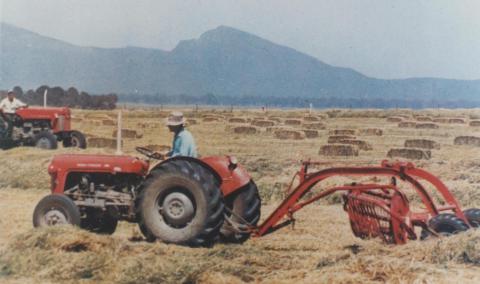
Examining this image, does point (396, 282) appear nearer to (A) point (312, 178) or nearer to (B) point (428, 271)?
(B) point (428, 271)

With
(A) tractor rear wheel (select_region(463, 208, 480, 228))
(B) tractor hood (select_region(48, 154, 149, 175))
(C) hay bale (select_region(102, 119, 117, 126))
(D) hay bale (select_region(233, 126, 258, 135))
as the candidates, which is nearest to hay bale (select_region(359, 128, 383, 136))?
(D) hay bale (select_region(233, 126, 258, 135))

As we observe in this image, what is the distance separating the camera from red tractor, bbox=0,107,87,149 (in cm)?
1912

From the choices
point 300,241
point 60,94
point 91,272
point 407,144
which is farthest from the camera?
point 60,94

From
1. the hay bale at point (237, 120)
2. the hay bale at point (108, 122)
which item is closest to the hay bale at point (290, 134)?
the hay bale at point (237, 120)

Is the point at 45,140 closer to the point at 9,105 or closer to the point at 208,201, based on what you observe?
the point at 9,105

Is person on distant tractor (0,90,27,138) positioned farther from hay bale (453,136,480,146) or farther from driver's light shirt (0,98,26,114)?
hay bale (453,136,480,146)

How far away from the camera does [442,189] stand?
794 centimetres

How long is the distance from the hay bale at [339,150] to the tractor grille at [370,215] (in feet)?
47.3

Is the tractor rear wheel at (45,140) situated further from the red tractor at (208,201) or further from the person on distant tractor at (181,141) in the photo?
the person on distant tractor at (181,141)

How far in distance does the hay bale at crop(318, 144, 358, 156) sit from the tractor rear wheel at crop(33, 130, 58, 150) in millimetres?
8391

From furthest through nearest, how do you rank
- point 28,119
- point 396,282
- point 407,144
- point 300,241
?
point 407,144 → point 28,119 → point 300,241 → point 396,282

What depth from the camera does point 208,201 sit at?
795cm

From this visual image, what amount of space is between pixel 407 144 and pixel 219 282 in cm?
1972

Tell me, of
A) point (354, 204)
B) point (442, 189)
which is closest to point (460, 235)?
point (442, 189)
